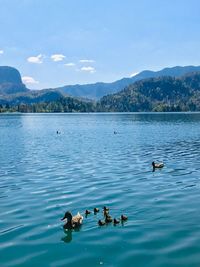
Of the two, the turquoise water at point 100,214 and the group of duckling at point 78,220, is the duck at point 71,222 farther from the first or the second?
the turquoise water at point 100,214

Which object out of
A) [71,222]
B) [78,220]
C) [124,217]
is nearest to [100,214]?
[124,217]

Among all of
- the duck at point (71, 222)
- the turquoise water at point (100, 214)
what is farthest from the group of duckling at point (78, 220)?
the turquoise water at point (100, 214)

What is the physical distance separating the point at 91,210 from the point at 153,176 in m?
17.3

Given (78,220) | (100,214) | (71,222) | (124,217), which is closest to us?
(71,222)

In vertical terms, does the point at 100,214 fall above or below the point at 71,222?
below

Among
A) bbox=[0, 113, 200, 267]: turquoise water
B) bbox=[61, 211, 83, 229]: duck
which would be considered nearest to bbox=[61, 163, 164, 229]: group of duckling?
bbox=[61, 211, 83, 229]: duck

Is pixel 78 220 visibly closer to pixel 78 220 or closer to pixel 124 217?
pixel 78 220

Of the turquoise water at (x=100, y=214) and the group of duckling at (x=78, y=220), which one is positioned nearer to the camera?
the turquoise water at (x=100, y=214)

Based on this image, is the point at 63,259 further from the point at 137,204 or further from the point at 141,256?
the point at 137,204

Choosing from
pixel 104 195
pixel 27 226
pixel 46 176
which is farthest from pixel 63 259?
pixel 46 176

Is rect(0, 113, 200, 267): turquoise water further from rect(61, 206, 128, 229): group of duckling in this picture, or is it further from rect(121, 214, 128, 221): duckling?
rect(121, 214, 128, 221): duckling

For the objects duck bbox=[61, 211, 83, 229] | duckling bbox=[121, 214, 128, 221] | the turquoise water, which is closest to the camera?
the turquoise water

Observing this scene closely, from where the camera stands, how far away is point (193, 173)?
48094 mm

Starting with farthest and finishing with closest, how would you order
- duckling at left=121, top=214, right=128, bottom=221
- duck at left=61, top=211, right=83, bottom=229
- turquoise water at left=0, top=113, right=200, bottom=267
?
duckling at left=121, top=214, right=128, bottom=221 → duck at left=61, top=211, right=83, bottom=229 → turquoise water at left=0, top=113, right=200, bottom=267
